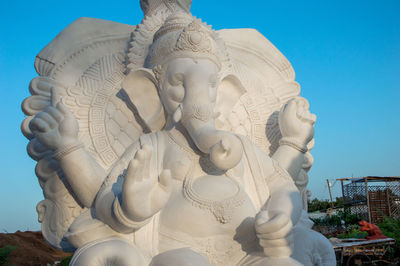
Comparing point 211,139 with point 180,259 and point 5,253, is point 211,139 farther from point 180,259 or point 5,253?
point 5,253

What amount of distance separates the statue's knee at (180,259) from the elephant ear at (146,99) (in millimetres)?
1044

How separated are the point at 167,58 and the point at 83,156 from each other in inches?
33.3

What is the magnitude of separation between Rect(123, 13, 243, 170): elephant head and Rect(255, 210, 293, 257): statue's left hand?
37cm

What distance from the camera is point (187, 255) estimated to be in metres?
1.76

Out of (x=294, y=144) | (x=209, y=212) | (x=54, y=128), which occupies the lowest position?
(x=209, y=212)

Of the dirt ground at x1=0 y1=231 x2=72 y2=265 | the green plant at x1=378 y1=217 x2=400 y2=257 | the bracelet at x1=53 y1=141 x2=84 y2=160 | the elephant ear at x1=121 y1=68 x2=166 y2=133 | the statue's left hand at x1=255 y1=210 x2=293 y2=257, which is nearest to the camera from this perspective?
the statue's left hand at x1=255 y1=210 x2=293 y2=257

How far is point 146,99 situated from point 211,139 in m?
0.77

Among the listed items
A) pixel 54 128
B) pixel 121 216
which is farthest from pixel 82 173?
pixel 121 216

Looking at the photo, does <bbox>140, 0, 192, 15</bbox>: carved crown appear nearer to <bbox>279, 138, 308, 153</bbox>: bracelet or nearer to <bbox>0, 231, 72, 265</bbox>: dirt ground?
<bbox>279, 138, 308, 153</bbox>: bracelet

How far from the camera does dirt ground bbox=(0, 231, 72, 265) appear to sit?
28.2ft

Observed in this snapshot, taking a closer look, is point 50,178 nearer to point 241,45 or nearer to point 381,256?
point 241,45

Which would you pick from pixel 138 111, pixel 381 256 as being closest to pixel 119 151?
pixel 138 111

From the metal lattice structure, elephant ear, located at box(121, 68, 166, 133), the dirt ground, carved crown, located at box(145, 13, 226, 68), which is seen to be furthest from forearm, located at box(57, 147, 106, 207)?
the metal lattice structure

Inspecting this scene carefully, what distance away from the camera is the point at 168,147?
7.70 ft
